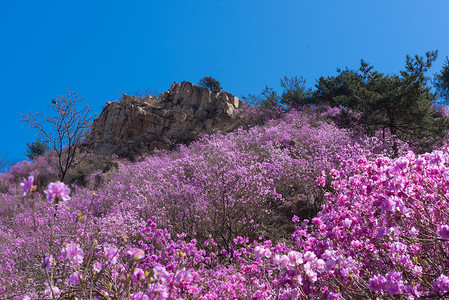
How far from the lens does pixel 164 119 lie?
25672mm

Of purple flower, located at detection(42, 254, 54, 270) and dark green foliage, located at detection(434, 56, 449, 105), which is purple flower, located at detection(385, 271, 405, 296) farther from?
dark green foliage, located at detection(434, 56, 449, 105)

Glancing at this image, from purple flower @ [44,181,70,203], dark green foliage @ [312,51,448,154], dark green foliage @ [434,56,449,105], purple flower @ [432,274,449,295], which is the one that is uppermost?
dark green foliage @ [434,56,449,105]

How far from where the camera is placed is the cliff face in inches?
959

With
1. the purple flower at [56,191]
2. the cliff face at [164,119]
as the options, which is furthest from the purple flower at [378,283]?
the cliff face at [164,119]

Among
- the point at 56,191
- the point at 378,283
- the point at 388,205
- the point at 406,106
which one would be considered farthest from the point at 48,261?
the point at 406,106

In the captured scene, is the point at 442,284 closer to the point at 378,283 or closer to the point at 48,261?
the point at 378,283

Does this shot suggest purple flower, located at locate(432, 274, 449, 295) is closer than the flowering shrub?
Yes

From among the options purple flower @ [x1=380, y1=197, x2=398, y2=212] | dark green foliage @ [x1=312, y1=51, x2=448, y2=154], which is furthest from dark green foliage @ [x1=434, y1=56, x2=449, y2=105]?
purple flower @ [x1=380, y1=197, x2=398, y2=212]

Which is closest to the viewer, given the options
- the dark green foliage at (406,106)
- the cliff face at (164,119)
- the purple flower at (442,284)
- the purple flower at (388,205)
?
the purple flower at (442,284)

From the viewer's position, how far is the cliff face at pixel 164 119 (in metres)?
24.4


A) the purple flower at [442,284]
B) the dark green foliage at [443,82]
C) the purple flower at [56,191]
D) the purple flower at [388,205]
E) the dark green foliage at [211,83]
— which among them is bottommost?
the purple flower at [442,284]

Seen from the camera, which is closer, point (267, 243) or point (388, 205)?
point (388, 205)

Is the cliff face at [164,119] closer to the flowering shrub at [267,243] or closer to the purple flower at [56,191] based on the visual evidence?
the flowering shrub at [267,243]

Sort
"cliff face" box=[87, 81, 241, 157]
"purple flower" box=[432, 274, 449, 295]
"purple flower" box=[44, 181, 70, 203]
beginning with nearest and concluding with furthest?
1. "purple flower" box=[44, 181, 70, 203]
2. "purple flower" box=[432, 274, 449, 295]
3. "cliff face" box=[87, 81, 241, 157]
